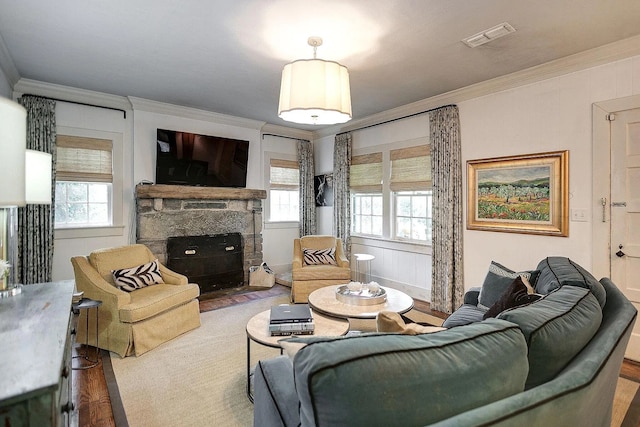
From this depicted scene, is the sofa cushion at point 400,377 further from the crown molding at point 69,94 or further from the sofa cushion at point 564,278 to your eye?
the crown molding at point 69,94

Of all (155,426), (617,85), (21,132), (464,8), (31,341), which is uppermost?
(464,8)

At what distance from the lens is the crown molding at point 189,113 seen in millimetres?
4496

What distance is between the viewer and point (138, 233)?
14.6 feet

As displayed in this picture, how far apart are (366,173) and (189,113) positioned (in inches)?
112

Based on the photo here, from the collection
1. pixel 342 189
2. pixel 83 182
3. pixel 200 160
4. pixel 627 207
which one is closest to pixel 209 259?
pixel 200 160

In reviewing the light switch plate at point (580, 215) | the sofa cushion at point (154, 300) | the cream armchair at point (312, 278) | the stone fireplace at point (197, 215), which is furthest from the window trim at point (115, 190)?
the light switch plate at point (580, 215)

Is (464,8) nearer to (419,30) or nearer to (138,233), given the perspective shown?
(419,30)

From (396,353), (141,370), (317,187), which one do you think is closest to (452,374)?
(396,353)

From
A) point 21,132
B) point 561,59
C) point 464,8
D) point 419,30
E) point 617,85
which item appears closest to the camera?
point 21,132

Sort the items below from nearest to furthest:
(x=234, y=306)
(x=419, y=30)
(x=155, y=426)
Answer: (x=155, y=426) < (x=419, y=30) < (x=234, y=306)

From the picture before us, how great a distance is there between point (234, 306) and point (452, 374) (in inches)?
150

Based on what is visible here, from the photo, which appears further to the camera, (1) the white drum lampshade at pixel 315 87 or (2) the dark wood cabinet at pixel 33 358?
(1) the white drum lampshade at pixel 315 87

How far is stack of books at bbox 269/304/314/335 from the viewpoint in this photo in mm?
2299

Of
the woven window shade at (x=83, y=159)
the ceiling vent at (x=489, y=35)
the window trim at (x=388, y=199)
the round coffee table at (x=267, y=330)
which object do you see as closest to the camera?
the round coffee table at (x=267, y=330)
